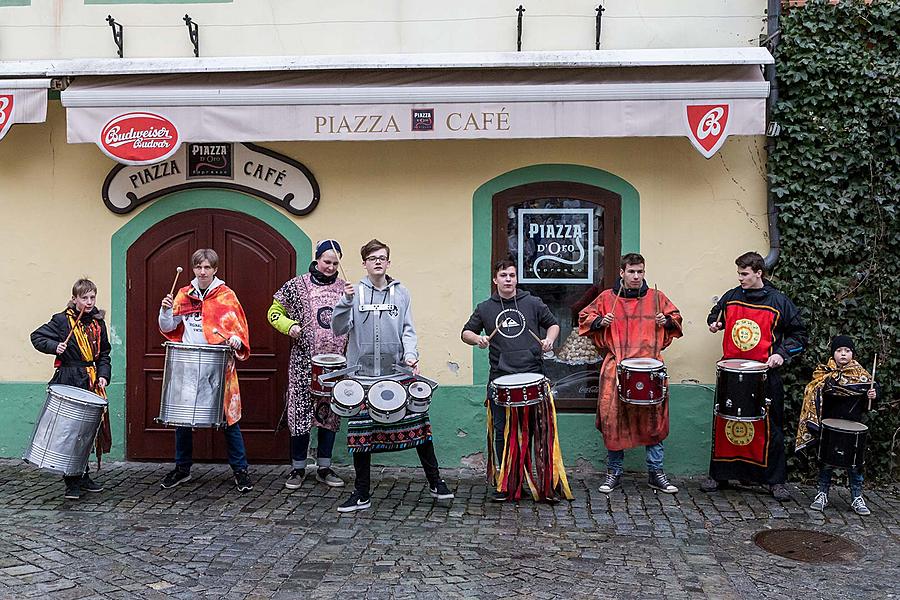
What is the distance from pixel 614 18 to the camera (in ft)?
25.4

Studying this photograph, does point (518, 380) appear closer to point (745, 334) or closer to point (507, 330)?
point (507, 330)

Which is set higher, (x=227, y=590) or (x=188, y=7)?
(x=188, y=7)

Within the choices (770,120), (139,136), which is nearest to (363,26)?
(139,136)

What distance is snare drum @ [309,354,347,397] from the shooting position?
6.80 meters

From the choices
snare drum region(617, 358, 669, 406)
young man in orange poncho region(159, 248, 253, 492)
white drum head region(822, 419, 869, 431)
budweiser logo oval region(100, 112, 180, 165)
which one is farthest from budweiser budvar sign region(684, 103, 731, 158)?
budweiser logo oval region(100, 112, 180, 165)

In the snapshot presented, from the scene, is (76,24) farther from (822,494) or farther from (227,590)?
(822,494)

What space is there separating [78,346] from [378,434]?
7.39ft

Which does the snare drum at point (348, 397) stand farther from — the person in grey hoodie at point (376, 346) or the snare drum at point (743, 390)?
the snare drum at point (743, 390)

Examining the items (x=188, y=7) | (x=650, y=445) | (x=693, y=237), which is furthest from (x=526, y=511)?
(x=188, y=7)

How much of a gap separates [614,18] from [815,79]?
161 cm

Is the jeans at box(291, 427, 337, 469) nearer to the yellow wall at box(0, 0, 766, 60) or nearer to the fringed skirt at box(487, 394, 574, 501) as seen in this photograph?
the fringed skirt at box(487, 394, 574, 501)

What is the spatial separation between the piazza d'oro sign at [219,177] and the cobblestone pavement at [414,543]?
2.24m

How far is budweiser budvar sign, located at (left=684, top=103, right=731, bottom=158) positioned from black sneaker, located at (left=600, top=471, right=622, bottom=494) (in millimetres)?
2465

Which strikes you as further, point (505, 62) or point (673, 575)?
point (505, 62)
